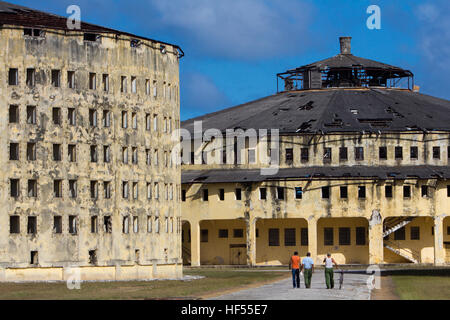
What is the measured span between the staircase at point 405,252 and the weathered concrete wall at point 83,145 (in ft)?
103

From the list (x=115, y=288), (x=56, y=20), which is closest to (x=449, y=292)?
(x=115, y=288)

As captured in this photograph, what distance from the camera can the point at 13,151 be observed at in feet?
260

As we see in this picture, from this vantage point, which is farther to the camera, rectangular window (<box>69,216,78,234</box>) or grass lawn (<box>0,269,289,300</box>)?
rectangular window (<box>69,216,78,234</box>)

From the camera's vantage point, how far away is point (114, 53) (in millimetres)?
84438

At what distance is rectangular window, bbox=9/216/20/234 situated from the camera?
7838 centimetres

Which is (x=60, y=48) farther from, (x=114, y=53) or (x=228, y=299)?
(x=228, y=299)

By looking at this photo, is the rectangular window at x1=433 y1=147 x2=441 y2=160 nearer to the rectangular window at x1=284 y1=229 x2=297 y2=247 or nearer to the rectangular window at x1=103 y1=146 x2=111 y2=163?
the rectangular window at x1=284 y1=229 x2=297 y2=247

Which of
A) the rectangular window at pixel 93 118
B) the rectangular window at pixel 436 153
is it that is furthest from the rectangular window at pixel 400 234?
the rectangular window at pixel 93 118

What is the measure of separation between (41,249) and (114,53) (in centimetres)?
1559

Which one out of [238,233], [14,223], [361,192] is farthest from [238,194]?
[14,223]

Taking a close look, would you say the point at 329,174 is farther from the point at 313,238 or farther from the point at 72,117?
the point at 72,117

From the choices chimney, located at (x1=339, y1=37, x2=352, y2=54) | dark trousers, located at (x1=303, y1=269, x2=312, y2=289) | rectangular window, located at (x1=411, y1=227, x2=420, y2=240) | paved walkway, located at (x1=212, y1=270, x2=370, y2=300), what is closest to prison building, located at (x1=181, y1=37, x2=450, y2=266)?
rectangular window, located at (x1=411, y1=227, x2=420, y2=240)

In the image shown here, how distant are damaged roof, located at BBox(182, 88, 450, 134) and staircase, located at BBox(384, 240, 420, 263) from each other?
11408 millimetres
